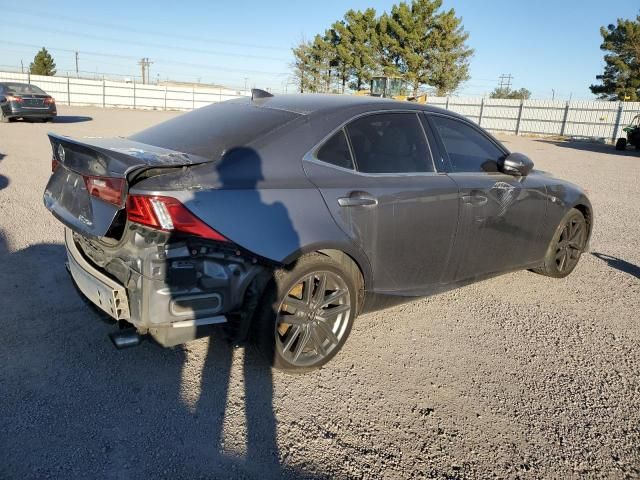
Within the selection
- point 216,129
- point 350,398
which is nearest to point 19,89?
point 216,129

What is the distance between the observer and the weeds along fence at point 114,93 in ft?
123

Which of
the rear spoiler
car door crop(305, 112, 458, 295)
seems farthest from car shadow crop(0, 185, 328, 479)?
car door crop(305, 112, 458, 295)

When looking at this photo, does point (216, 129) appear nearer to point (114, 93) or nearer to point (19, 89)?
point (19, 89)

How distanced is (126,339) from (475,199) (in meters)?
2.62

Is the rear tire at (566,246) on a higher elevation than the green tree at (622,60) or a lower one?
lower

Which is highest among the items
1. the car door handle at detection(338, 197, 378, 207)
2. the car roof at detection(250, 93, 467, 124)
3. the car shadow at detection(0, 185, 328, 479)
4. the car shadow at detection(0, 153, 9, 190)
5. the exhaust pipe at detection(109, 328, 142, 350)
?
the car roof at detection(250, 93, 467, 124)

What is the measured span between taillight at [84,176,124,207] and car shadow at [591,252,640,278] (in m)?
5.16

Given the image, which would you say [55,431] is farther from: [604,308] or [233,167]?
[604,308]

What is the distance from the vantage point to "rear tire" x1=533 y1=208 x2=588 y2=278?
4.88 metres

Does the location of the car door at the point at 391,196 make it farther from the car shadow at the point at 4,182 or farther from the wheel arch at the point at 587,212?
the car shadow at the point at 4,182

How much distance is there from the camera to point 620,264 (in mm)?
5723

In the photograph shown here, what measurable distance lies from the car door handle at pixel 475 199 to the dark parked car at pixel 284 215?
13 millimetres

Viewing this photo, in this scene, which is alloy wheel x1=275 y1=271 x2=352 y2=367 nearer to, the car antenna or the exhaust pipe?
the exhaust pipe

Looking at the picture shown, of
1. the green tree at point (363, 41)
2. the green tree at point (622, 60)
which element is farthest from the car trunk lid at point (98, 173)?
the green tree at point (363, 41)
